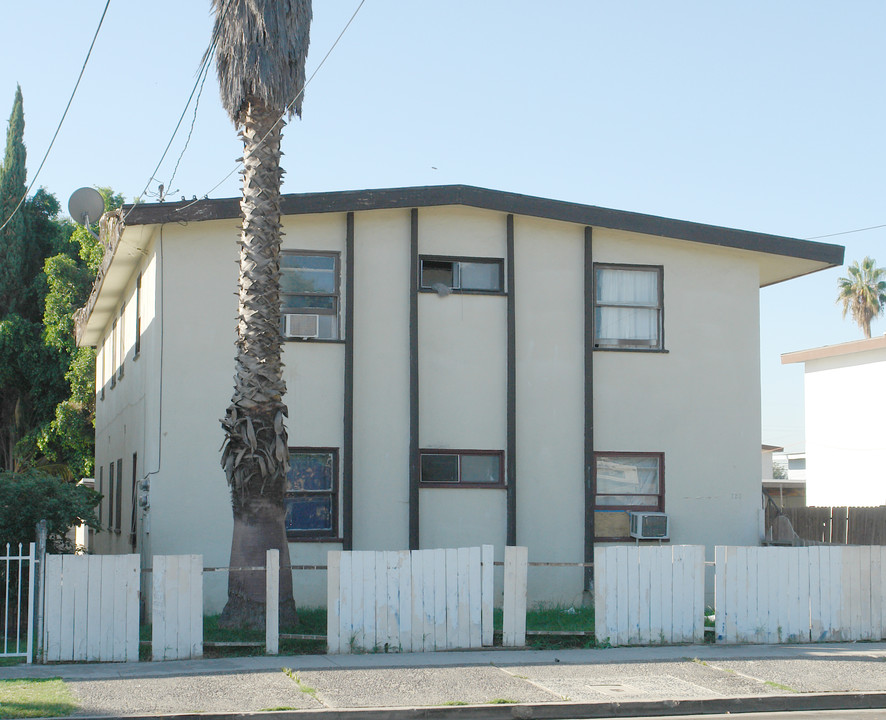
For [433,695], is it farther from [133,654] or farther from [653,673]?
[133,654]

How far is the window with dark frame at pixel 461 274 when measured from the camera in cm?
1694

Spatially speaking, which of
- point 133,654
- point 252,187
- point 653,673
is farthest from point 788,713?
point 252,187

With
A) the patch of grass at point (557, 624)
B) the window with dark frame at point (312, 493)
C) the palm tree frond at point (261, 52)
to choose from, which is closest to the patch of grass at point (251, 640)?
the window with dark frame at point (312, 493)

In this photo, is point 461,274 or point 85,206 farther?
point 85,206

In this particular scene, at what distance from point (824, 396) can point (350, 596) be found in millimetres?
23078

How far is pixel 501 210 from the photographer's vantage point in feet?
55.1

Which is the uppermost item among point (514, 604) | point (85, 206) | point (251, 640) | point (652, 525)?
point (85, 206)

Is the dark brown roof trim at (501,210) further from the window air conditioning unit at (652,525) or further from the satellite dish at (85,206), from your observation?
the window air conditioning unit at (652,525)

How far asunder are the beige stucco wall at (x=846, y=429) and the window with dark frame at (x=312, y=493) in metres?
19.1

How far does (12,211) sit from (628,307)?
30.3 m

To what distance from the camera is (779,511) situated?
18.3 metres

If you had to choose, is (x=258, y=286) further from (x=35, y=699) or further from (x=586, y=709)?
(x=586, y=709)

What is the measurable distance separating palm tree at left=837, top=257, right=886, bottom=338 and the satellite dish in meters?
50.3

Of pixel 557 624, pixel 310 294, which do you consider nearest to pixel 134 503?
pixel 310 294
